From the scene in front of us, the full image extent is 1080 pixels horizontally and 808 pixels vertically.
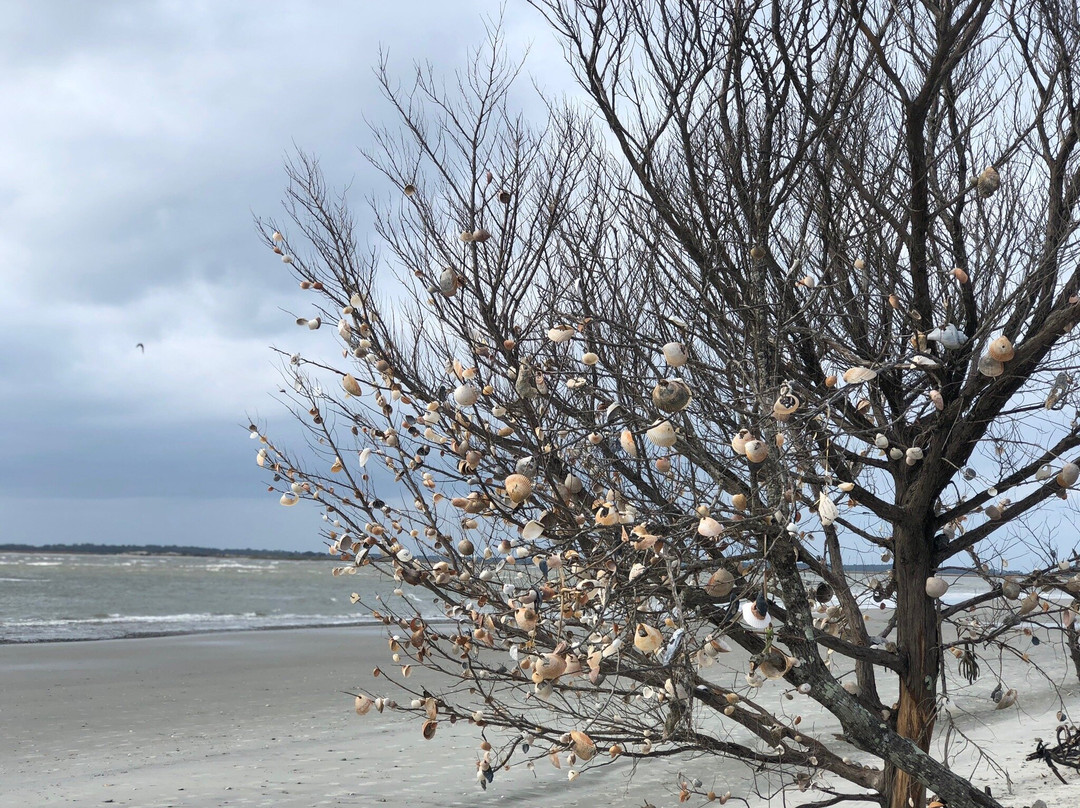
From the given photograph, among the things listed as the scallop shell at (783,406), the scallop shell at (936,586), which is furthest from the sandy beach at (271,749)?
the scallop shell at (783,406)

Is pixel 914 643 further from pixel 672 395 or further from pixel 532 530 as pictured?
pixel 672 395

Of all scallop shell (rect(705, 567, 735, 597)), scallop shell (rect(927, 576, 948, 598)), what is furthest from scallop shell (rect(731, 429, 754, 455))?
scallop shell (rect(927, 576, 948, 598))

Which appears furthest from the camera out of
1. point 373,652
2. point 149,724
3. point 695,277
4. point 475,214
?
point 373,652

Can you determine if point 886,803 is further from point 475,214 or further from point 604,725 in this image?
point 475,214

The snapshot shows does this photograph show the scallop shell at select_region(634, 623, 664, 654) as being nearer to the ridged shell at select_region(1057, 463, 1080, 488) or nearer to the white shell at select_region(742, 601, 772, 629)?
the white shell at select_region(742, 601, 772, 629)

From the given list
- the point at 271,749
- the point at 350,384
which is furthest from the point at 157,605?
the point at 350,384

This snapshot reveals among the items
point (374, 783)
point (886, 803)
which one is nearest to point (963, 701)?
point (374, 783)

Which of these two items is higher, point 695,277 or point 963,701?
point 695,277

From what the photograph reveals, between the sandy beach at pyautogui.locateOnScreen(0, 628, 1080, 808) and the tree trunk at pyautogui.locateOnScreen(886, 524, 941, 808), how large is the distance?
1.89 metres

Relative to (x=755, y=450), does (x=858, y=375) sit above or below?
above

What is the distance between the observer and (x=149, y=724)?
34.9 ft

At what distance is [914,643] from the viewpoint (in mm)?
3875

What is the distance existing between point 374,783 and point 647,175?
19.8 feet

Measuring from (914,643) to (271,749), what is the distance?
285 inches
